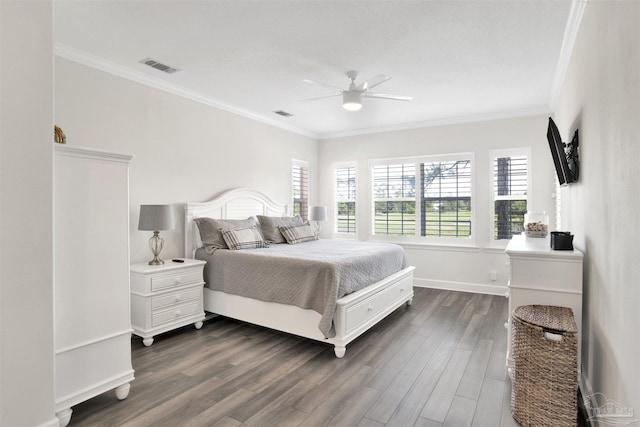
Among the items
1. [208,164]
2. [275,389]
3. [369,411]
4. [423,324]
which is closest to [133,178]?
[208,164]

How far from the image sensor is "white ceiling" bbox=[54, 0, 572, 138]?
99.4 inches

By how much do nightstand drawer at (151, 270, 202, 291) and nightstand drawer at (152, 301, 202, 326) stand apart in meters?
0.23

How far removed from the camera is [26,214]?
5.22ft

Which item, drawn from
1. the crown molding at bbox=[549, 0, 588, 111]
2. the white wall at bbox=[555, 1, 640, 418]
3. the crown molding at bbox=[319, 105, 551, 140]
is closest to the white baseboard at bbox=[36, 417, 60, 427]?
the white wall at bbox=[555, 1, 640, 418]

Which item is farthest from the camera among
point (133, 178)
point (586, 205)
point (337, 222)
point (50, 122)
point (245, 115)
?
point (337, 222)

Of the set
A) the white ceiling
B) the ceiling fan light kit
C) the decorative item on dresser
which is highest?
the white ceiling

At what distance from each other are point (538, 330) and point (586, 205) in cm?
105

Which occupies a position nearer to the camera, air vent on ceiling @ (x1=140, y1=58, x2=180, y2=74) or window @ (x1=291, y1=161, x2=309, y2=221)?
air vent on ceiling @ (x1=140, y1=58, x2=180, y2=74)

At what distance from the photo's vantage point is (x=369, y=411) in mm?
2203

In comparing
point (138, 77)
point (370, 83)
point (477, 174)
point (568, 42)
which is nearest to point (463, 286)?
point (477, 174)

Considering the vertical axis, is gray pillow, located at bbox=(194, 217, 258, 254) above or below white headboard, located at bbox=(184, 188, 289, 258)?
below

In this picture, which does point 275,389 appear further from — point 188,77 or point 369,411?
point 188,77

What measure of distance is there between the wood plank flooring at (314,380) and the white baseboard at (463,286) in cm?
146

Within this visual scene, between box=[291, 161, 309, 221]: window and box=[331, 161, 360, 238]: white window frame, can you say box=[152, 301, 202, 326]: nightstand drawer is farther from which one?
box=[331, 161, 360, 238]: white window frame
